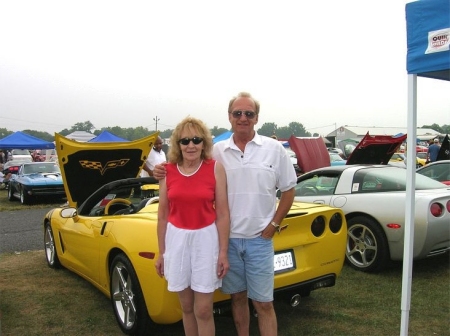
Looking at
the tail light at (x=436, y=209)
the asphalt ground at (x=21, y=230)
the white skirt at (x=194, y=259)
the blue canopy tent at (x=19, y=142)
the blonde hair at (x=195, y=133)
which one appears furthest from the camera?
the blue canopy tent at (x=19, y=142)

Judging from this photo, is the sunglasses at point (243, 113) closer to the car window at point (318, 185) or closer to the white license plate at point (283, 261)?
the white license plate at point (283, 261)

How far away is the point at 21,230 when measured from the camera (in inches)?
313

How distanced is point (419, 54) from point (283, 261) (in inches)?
65.5

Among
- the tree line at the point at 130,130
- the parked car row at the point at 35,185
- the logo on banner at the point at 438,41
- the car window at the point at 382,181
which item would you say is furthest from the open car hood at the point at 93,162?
the tree line at the point at 130,130

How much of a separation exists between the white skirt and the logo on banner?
171 centimetres

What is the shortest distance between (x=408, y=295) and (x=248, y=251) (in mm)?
1169

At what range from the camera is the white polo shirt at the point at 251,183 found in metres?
2.45

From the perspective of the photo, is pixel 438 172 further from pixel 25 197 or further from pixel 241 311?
pixel 25 197

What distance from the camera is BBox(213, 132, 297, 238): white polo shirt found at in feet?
8.03

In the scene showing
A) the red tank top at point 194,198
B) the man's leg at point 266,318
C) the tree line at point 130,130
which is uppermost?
the tree line at point 130,130

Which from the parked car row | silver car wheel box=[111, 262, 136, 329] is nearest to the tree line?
the parked car row

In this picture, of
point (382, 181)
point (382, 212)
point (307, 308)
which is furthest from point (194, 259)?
point (382, 181)

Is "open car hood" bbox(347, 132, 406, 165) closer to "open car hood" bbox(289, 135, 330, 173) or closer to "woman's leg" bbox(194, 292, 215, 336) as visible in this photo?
"open car hood" bbox(289, 135, 330, 173)

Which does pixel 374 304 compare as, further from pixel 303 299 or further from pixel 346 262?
pixel 346 262
